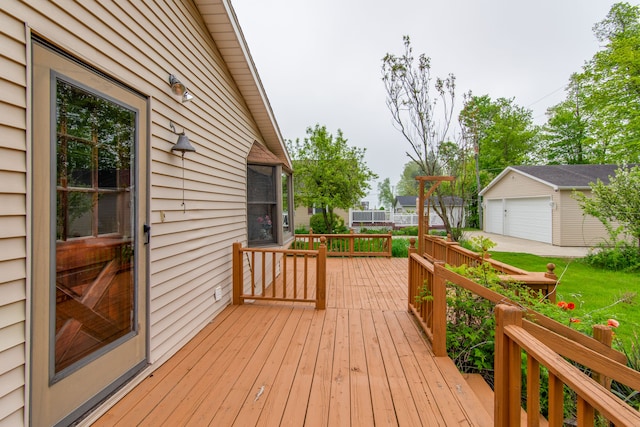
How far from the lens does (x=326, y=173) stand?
1268 centimetres

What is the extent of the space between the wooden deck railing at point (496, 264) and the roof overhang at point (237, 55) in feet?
12.2

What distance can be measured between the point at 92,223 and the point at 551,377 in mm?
2483

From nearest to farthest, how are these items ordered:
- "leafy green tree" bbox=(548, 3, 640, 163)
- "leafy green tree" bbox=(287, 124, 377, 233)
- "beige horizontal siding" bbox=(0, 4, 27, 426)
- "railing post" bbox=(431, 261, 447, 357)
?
"beige horizontal siding" bbox=(0, 4, 27, 426)
"railing post" bbox=(431, 261, 447, 357)
"leafy green tree" bbox=(287, 124, 377, 233)
"leafy green tree" bbox=(548, 3, 640, 163)

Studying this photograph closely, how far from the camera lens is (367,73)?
11.4m

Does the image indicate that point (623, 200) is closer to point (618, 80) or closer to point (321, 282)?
point (321, 282)

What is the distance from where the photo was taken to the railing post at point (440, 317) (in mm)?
2684

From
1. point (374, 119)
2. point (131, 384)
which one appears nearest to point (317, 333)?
point (131, 384)

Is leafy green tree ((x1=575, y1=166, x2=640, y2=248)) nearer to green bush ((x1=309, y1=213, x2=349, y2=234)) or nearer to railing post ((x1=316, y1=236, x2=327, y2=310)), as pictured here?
railing post ((x1=316, y1=236, x2=327, y2=310))

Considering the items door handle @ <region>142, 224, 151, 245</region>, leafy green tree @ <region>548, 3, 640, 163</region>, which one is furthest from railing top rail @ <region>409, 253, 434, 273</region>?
leafy green tree @ <region>548, 3, 640, 163</region>

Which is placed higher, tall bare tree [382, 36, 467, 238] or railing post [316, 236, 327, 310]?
tall bare tree [382, 36, 467, 238]

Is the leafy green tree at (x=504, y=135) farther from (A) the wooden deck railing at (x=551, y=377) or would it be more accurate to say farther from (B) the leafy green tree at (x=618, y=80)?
(A) the wooden deck railing at (x=551, y=377)

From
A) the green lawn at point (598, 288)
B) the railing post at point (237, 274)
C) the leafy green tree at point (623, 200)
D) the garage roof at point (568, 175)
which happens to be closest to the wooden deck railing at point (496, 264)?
the green lawn at point (598, 288)

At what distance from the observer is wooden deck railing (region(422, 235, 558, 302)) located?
2955 mm

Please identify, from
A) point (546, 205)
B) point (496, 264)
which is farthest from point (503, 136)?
point (496, 264)
